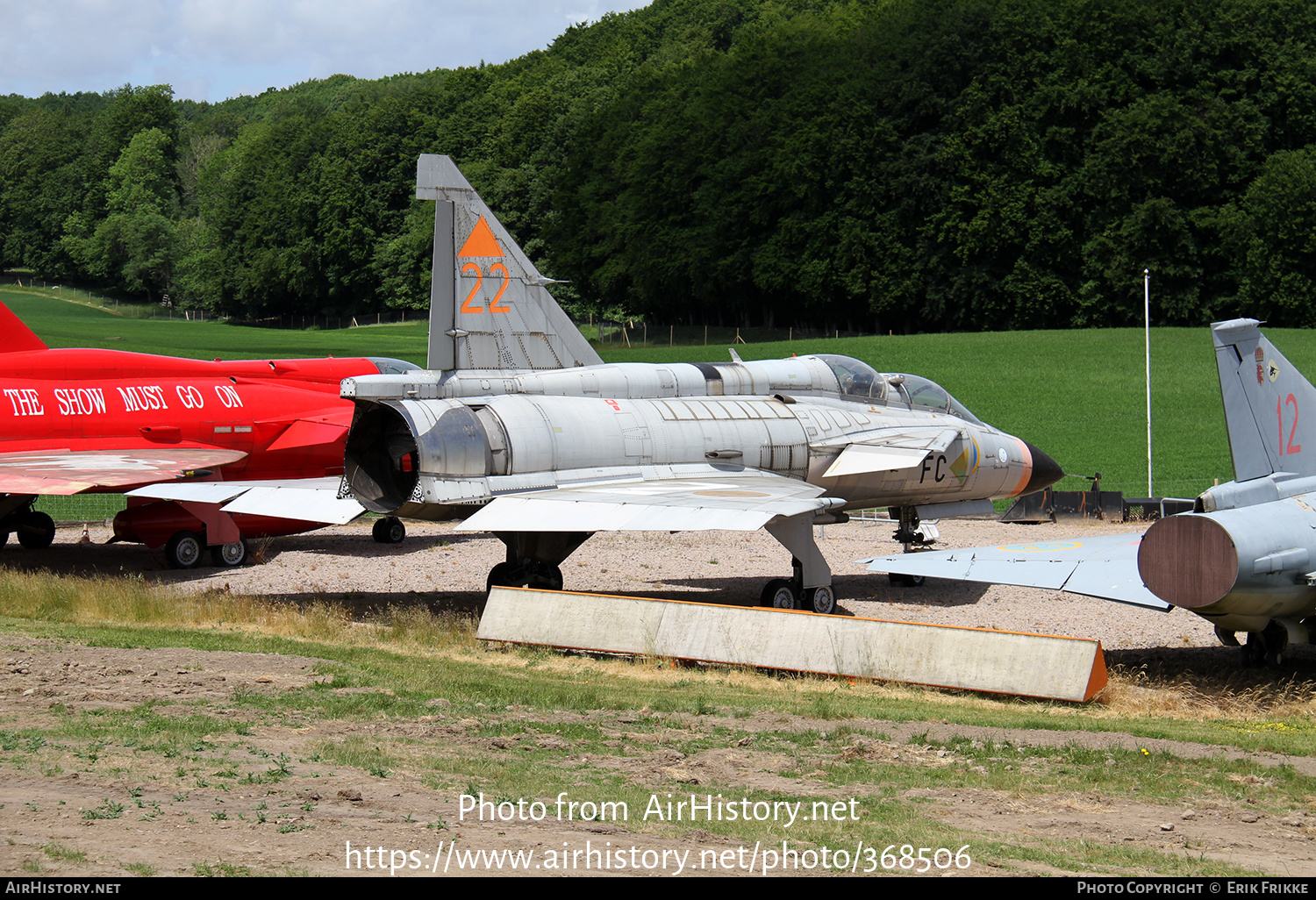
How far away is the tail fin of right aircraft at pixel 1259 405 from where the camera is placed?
45.9 feet

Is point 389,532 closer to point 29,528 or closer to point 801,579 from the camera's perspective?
point 29,528

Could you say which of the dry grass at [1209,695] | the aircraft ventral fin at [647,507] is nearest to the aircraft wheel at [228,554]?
the aircraft ventral fin at [647,507]

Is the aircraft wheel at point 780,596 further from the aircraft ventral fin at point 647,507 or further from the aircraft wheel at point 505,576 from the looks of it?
the aircraft wheel at point 505,576

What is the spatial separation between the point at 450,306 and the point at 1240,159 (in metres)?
62.0

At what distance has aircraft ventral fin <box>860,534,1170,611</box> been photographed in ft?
41.9

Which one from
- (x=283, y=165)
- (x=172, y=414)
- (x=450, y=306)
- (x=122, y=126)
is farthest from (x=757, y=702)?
(x=122, y=126)

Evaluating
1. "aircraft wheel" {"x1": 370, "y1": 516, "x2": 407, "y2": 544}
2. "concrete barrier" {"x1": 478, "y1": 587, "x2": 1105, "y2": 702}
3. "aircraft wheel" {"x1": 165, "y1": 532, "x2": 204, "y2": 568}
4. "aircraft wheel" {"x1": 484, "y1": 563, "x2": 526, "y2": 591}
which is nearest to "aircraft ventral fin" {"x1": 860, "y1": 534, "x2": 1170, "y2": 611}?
"concrete barrier" {"x1": 478, "y1": 587, "x2": 1105, "y2": 702}

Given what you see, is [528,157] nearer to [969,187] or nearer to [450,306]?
[969,187]

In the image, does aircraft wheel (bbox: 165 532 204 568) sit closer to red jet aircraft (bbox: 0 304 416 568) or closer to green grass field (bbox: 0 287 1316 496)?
red jet aircraft (bbox: 0 304 416 568)

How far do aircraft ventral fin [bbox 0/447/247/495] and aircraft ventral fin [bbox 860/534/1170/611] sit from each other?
11090 mm

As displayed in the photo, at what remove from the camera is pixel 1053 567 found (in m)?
13.5

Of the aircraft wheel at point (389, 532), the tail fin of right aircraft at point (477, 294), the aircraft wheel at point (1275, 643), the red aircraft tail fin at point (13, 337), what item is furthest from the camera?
the aircraft wheel at point (389, 532)

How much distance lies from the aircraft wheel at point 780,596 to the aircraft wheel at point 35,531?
48.1 ft

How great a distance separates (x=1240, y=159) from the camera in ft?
217
